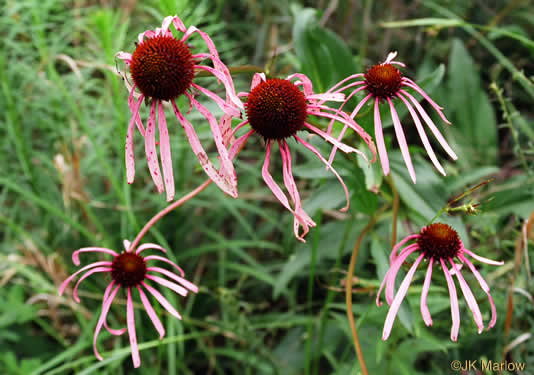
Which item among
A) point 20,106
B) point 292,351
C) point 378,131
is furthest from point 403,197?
point 20,106

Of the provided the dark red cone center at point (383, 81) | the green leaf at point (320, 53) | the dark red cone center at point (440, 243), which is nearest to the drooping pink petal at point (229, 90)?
the dark red cone center at point (383, 81)

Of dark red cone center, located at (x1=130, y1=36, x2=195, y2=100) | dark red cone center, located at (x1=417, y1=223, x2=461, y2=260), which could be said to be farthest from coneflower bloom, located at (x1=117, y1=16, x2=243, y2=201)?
dark red cone center, located at (x1=417, y1=223, x2=461, y2=260)

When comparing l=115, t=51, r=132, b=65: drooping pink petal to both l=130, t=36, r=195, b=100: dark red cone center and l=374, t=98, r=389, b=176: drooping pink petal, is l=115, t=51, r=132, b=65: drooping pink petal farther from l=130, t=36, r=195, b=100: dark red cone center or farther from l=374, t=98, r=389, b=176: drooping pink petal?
l=374, t=98, r=389, b=176: drooping pink petal

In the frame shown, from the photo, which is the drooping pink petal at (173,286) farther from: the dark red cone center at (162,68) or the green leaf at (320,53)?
the green leaf at (320,53)

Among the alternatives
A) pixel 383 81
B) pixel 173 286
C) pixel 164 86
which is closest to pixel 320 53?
pixel 383 81

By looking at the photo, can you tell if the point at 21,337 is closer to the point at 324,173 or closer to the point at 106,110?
the point at 106,110

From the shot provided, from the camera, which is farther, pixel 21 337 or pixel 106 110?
pixel 106 110
